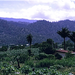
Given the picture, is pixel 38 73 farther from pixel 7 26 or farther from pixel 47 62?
pixel 7 26

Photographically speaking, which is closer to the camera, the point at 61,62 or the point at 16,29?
the point at 61,62

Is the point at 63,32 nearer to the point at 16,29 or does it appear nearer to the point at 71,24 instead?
the point at 16,29

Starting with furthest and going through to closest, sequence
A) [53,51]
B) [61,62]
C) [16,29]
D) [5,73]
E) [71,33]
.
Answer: [16,29] < [71,33] < [53,51] < [61,62] < [5,73]

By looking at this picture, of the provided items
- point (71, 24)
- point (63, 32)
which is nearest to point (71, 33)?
point (63, 32)

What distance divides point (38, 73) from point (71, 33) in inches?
1202

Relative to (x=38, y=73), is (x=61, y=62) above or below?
below

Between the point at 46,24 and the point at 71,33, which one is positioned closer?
the point at 71,33

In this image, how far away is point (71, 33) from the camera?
38656mm

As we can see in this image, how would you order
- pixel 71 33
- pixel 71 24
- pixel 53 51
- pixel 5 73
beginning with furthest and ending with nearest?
pixel 71 24 < pixel 71 33 < pixel 53 51 < pixel 5 73

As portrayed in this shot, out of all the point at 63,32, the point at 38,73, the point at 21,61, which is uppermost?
the point at 63,32

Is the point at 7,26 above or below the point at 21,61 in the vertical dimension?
above

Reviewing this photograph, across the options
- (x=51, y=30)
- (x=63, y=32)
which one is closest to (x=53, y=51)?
(x=63, y=32)

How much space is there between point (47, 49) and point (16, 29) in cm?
11187

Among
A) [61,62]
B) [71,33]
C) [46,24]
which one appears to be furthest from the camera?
[46,24]
